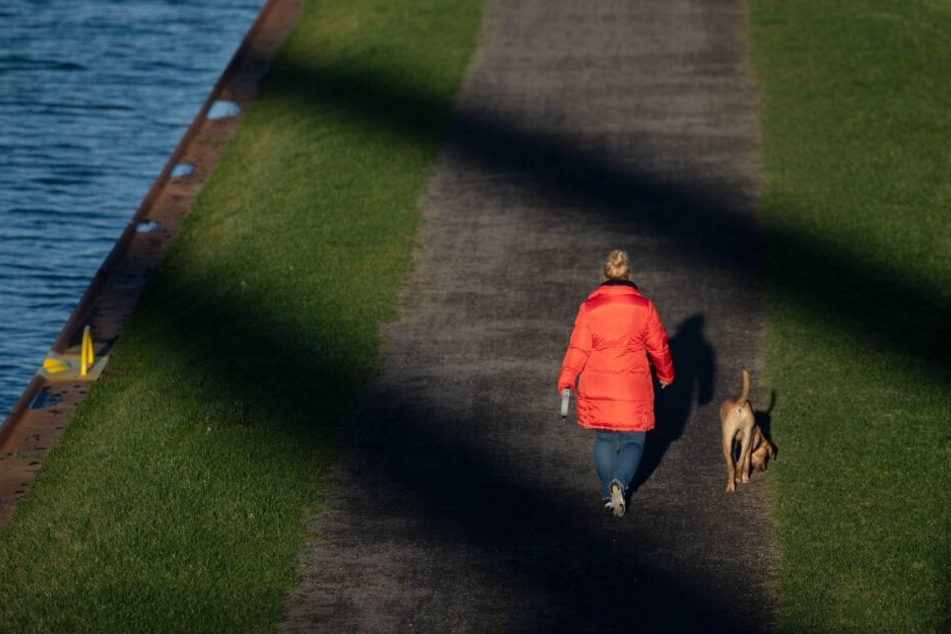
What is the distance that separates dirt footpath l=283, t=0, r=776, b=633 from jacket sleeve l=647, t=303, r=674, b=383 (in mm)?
1054

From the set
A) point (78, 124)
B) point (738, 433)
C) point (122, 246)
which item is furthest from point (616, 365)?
point (78, 124)

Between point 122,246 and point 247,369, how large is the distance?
421 centimetres

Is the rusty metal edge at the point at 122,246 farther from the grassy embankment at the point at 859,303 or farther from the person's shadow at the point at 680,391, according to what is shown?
the grassy embankment at the point at 859,303

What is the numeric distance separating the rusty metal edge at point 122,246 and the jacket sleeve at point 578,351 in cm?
482

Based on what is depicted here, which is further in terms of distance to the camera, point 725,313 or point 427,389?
point 725,313

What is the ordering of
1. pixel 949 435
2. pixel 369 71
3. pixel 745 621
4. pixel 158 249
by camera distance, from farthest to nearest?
pixel 369 71
pixel 158 249
pixel 949 435
pixel 745 621

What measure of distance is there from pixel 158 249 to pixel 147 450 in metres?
5.10

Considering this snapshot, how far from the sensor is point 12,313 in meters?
19.3

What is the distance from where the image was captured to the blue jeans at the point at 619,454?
38.5 feet

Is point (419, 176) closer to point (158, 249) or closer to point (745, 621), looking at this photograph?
point (158, 249)

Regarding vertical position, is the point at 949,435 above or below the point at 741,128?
above

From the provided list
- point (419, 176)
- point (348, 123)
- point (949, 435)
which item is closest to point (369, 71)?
point (348, 123)

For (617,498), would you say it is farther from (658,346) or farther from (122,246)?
(122,246)

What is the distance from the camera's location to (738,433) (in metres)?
12.1
